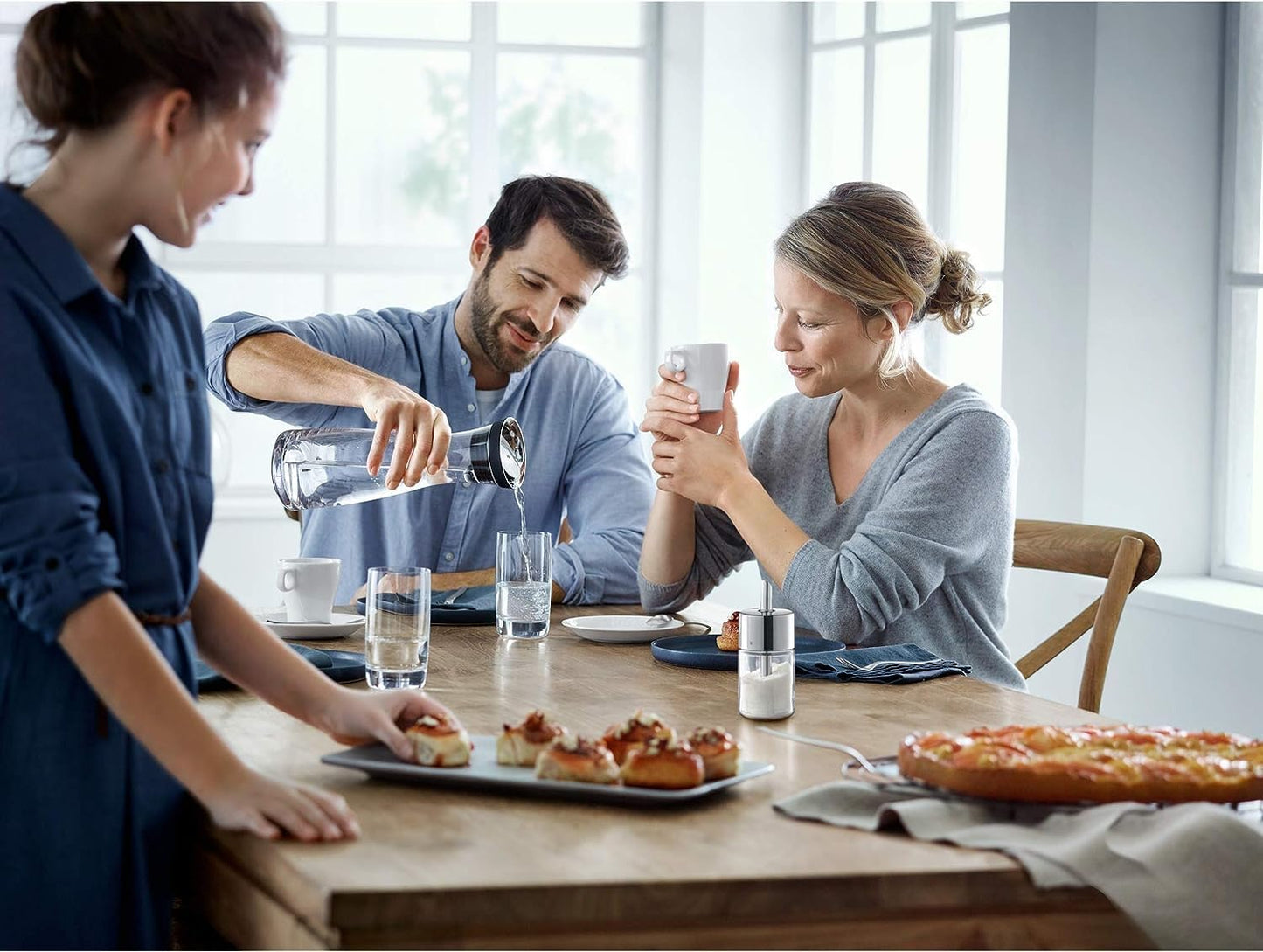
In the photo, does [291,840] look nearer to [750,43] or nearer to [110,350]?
[110,350]

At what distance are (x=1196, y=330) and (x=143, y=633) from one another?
9.63 feet

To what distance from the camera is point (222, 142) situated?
44.0 inches

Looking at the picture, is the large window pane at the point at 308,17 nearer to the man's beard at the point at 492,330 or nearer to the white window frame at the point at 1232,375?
the man's beard at the point at 492,330

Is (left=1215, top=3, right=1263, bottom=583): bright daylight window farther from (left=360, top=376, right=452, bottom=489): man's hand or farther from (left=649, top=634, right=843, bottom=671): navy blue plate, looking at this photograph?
(left=360, top=376, right=452, bottom=489): man's hand

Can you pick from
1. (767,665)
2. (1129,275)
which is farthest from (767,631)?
(1129,275)

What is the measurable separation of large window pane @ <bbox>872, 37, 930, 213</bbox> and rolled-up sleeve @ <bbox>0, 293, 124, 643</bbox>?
11.8 ft

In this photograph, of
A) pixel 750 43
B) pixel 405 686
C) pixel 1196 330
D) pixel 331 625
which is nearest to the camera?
pixel 405 686

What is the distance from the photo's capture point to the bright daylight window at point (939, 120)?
4.14m

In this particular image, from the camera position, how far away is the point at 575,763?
3.93 ft

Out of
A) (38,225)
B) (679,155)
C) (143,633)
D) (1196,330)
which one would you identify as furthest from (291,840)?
(679,155)

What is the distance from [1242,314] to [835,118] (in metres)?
1.81

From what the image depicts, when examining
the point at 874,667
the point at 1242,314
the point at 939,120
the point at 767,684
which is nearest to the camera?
the point at 767,684

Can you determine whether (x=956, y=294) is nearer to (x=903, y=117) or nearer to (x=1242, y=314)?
(x=1242, y=314)

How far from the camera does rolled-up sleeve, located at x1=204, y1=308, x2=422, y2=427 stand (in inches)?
93.5
